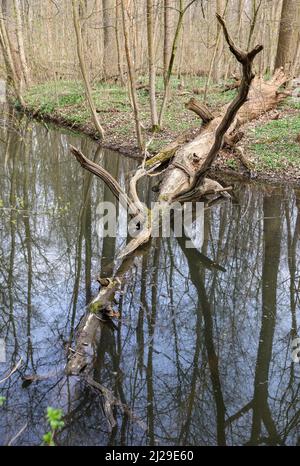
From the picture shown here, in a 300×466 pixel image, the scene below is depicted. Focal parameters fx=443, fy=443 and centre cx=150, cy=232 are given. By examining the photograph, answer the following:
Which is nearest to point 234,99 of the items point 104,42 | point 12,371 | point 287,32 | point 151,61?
point 12,371

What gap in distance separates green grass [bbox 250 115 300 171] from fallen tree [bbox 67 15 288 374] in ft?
2.29

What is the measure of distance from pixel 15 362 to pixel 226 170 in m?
7.88

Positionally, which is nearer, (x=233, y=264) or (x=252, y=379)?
(x=252, y=379)

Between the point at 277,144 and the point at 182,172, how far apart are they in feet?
12.6

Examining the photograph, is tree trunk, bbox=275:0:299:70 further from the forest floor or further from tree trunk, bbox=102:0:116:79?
tree trunk, bbox=102:0:116:79

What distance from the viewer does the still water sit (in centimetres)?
399

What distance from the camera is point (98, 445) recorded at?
3.68 m

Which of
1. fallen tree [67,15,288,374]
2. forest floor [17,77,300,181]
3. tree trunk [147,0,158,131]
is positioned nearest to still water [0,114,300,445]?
fallen tree [67,15,288,374]

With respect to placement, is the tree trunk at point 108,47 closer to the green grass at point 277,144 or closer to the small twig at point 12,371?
the green grass at point 277,144

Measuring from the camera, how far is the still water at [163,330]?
399cm

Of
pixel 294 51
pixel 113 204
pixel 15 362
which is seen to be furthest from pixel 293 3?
pixel 15 362

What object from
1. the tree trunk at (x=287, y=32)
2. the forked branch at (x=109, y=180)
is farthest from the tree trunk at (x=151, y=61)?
the tree trunk at (x=287, y=32)

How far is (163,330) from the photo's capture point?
5.33m

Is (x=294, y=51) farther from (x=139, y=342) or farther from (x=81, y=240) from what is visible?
(x=139, y=342)
